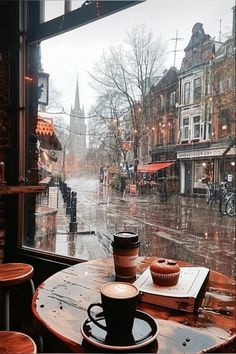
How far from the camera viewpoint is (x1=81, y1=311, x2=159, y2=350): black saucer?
0.73 metres

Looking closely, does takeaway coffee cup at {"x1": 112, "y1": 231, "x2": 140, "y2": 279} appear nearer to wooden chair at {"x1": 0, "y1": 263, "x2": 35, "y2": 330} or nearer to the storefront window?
wooden chair at {"x1": 0, "y1": 263, "x2": 35, "y2": 330}

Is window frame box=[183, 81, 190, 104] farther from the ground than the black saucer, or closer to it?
farther from the ground

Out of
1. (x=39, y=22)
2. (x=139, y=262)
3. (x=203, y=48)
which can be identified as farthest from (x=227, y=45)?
(x=39, y=22)

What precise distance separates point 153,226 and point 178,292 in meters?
1.39

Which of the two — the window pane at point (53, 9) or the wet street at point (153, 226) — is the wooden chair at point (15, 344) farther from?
the window pane at point (53, 9)

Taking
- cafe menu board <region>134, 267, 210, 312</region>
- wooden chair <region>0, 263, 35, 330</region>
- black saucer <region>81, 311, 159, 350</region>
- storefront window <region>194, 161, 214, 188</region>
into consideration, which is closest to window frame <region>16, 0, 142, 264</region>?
wooden chair <region>0, 263, 35, 330</region>

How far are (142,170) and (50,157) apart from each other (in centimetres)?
103

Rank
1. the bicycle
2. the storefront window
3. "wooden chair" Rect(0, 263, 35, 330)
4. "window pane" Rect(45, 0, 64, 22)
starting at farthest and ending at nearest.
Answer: "window pane" Rect(45, 0, 64, 22)
the storefront window
the bicycle
"wooden chair" Rect(0, 263, 35, 330)

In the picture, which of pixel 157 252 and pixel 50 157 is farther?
pixel 50 157

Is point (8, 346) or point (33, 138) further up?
point (33, 138)

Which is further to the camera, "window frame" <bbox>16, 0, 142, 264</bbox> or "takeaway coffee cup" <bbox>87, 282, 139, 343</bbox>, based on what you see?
"window frame" <bbox>16, 0, 142, 264</bbox>

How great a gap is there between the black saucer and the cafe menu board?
0.12 meters

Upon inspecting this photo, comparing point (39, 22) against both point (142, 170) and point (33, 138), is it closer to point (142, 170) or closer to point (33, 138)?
point (33, 138)

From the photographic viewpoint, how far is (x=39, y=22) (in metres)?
2.74
